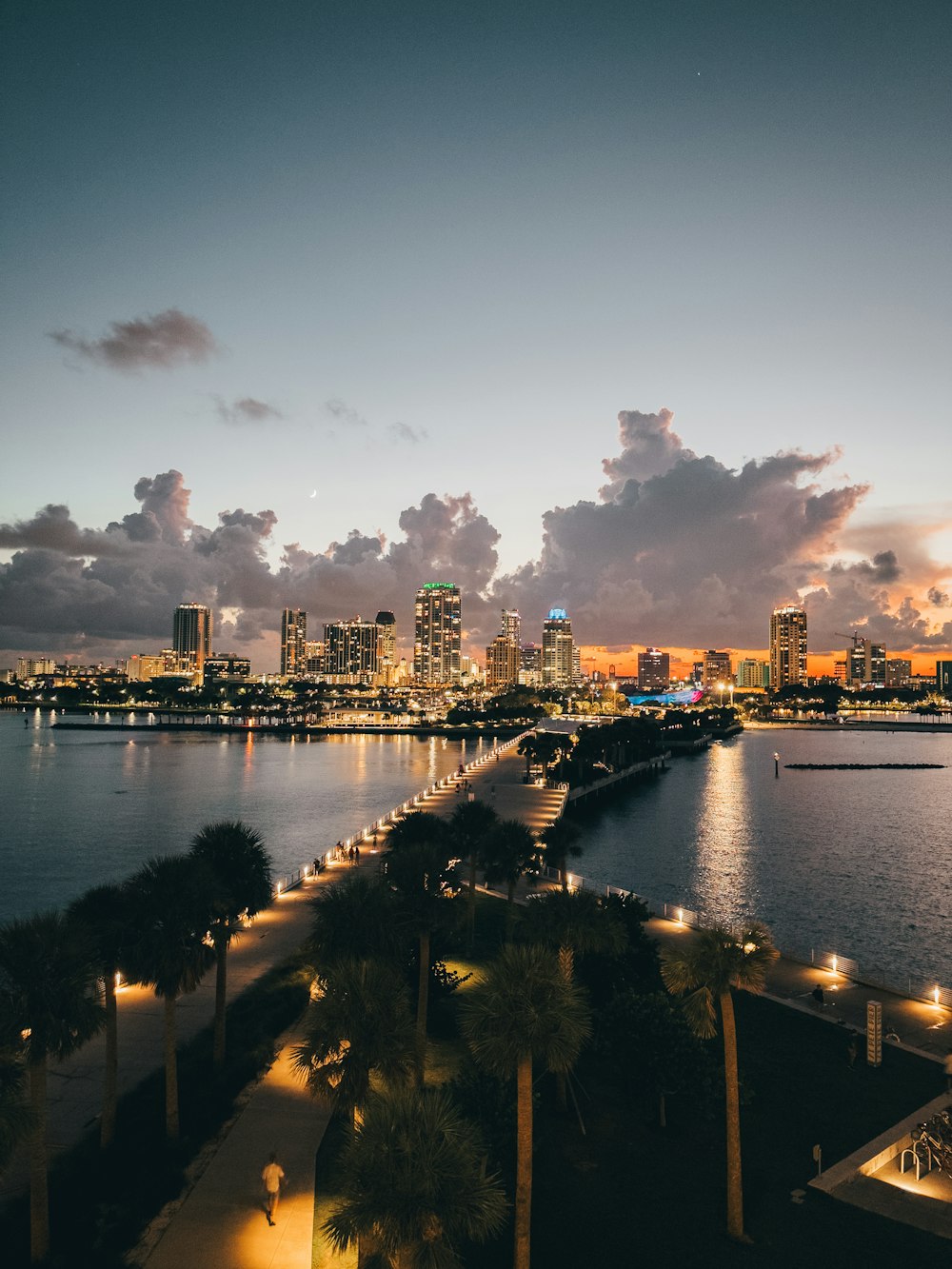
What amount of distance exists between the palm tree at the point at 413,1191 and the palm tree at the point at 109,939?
810 cm

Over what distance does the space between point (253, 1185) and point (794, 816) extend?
81512 millimetres

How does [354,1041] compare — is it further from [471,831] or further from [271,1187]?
[471,831]

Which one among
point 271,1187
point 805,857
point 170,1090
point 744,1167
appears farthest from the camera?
point 805,857

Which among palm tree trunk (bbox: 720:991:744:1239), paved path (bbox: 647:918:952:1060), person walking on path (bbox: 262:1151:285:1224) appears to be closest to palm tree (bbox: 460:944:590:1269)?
palm tree trunk (bbox: 720:991:744:1239)

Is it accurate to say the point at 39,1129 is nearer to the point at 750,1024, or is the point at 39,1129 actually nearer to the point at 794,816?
the point at 750,1024

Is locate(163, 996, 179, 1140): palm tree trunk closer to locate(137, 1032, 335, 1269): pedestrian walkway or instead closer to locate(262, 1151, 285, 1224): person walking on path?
locate(137, 1032, 335, 1269): pedestrian walkway

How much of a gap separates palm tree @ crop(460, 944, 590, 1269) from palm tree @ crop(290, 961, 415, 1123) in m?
1.81

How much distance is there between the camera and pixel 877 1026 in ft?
78.9

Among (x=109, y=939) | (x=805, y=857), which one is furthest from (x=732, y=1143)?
(x=805, y=857)

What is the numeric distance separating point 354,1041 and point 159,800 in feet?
292

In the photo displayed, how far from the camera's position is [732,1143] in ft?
56.7

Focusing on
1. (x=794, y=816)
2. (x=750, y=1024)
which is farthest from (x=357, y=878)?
(x=794, y=816)

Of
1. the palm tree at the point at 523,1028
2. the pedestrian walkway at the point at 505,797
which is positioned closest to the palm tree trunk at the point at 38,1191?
the palm tree at the point at 523,1028

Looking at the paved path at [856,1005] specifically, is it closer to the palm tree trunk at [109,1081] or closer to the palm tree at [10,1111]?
the palm tree trunk at [109,1081]
